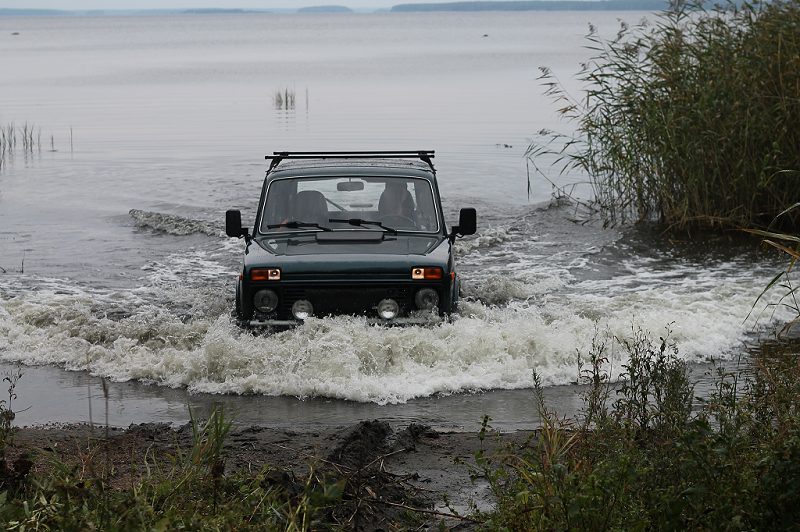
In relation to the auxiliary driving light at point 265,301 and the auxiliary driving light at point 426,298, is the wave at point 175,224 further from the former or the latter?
the auxiliary driving light at point 426,298

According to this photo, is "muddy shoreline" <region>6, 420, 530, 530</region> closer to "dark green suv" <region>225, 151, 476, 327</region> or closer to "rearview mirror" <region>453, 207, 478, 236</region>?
"dark green suv" <region>225, 151, 476, 327</region>

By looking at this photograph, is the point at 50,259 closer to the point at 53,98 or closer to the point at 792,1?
the point at 792,1

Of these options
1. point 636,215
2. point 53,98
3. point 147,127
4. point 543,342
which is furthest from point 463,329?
point 53,98

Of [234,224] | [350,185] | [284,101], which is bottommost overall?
[234,224]

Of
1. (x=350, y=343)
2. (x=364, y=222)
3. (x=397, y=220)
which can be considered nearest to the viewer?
(x=350, y=343)

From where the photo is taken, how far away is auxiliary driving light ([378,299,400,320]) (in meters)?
6.67

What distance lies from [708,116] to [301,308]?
7412 millimetres

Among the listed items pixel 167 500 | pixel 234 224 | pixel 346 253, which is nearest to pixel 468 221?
pixel 346 253

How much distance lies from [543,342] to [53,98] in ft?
107

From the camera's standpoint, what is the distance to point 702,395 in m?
6.54

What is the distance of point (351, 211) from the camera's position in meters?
7.78

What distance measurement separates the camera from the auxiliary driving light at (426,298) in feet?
22.1

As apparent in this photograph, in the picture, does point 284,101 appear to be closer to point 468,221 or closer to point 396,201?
point 396,201

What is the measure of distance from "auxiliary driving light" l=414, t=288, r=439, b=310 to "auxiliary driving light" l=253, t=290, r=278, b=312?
3.75 feet
